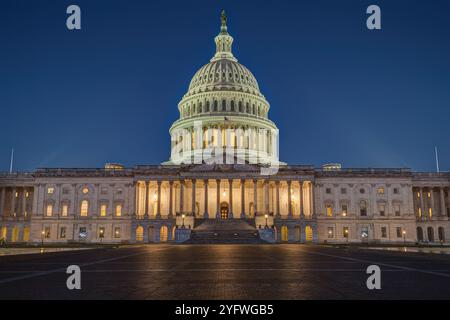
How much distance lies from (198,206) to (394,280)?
8201 cm

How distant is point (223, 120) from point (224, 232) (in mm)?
45190

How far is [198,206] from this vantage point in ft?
318

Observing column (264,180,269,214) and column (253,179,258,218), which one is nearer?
column (253,179,258,218)

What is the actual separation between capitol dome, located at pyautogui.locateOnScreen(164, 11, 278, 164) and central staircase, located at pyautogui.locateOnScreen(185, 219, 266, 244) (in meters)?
26.2

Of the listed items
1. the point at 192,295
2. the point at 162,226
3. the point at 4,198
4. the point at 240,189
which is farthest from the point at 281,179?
the point at 192,295

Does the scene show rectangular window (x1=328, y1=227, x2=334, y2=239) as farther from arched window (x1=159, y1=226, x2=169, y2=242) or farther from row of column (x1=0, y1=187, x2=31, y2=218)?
row of column (x1=0, y1=187, x2=31, y2=218)

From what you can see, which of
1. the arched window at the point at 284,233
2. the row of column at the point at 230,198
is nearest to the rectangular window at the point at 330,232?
the row of column at the point at 230,198

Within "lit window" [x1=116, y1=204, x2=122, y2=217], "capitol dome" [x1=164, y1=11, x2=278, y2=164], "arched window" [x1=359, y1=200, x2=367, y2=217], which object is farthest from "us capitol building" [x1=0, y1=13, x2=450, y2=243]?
"capitol dome" [x1=164, y1=11, x2=278, y2=164]

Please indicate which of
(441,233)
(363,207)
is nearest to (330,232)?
(363,207)

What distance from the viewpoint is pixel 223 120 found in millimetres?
114312

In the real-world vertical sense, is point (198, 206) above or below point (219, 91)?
below

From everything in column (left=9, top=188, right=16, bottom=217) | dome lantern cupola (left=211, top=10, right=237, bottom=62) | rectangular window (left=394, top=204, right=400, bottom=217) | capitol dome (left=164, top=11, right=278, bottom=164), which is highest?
dome lantern cupola (left=211, top=10, right=237, bottom=62)

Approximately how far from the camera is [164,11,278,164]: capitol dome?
113250 mm
